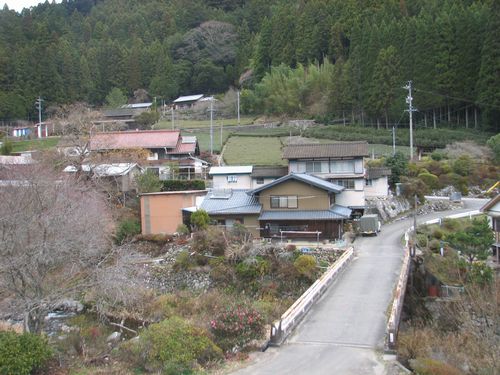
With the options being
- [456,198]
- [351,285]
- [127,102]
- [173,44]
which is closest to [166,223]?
[351,285]

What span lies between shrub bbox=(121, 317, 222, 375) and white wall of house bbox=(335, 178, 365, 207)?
1785cm

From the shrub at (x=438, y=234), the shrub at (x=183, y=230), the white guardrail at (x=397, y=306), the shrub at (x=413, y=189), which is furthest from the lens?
the shrub at (x=413, y=189)

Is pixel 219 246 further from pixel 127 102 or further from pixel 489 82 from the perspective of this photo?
pixel 127 102

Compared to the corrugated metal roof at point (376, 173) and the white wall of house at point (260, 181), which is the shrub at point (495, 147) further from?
the white wall of house at point (260, 181)

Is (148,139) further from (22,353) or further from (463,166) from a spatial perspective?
(22,353)

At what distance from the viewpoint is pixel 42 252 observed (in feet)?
39.4

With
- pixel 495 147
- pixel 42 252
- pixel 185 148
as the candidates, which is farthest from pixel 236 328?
pixel 495 147

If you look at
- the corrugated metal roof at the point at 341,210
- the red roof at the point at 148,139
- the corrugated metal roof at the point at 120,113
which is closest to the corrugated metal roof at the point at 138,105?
the corrugated metal roof at the point at 120,113

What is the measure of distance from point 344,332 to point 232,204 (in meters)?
14.4

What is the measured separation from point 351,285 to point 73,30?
278 feet

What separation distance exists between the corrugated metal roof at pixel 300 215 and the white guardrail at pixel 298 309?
4902mm

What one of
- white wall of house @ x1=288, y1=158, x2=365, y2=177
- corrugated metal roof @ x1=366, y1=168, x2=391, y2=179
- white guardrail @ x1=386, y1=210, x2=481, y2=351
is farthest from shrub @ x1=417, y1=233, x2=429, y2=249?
corrugated metal roof @ x1=366, y1=168, x2=391, y2=179

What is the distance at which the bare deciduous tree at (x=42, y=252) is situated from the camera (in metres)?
11.9

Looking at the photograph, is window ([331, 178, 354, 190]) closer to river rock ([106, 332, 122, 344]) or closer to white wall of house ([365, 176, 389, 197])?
white wall of house ([365, 176, 389, 197])
